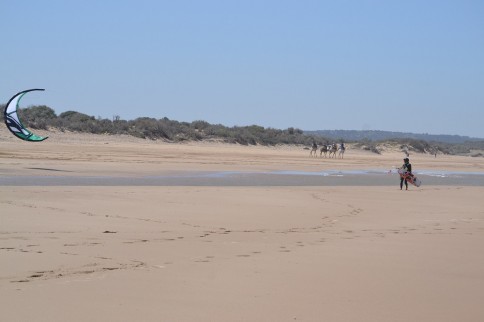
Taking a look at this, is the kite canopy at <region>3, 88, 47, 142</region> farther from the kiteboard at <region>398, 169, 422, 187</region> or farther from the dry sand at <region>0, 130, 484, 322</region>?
the kiteboard at <region>398, 169, 422, 187</region>

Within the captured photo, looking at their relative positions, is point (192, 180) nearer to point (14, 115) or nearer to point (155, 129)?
point (14, 115)

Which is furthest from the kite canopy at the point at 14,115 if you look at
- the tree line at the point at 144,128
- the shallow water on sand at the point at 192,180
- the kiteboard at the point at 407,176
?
the tree line at the point at 144,128

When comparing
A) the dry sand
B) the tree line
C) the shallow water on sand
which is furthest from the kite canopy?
the tree line


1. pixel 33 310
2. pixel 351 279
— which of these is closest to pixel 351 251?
pixel 351 279

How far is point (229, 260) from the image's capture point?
21.2 feet

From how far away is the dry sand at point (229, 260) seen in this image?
4.69m

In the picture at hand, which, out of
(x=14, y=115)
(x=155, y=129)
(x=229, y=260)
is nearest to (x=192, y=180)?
(x=14, y=115)

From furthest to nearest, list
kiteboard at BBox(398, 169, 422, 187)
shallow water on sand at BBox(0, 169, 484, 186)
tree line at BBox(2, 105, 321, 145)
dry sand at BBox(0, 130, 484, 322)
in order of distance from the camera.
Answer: tree line at BBox(2, 105, 321, 145), kiteboard at BBox(398, 169, 422, 187), shallow water on sand at BBox(0, 169, 484, 186), dry sand at BBox(0, 130, 484, 322)

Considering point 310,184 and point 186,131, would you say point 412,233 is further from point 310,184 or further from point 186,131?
point 186,131

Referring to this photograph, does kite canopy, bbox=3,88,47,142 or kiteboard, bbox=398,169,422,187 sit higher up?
kite canopy, bbox=3,88,47,142

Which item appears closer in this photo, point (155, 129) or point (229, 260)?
point (229, 260)

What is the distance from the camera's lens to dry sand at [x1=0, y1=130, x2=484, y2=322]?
4.69 meters

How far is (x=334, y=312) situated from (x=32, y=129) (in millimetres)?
37518

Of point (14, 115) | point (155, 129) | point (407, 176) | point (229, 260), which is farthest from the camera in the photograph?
point (155, 129)
